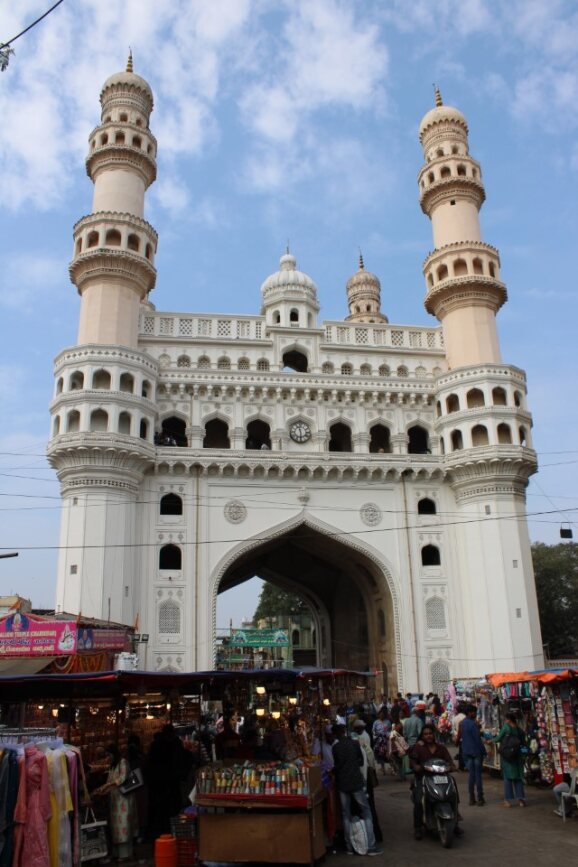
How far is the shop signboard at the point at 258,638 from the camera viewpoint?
3184 centimetres

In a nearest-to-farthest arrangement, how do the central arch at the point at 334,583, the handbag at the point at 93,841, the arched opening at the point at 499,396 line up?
the handbag at the point at 93,841, the central arch at the point at 334,583, the arched opening at the point at 499,396

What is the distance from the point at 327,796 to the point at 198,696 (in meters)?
3.85

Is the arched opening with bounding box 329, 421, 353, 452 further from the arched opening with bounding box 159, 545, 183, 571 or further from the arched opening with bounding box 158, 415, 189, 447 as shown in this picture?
the arched opening with bounding box 159, 545, 183, 571

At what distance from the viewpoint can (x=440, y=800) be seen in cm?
920

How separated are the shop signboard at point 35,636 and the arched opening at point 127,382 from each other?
30.0 ft

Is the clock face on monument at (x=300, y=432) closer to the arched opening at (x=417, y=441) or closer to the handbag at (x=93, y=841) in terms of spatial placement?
the arched opening at (x=417, y=441)

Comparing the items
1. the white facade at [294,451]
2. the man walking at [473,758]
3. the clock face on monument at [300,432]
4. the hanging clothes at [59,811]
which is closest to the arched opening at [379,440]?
the white facade at [294,451]

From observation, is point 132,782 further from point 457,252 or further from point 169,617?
point 457,252

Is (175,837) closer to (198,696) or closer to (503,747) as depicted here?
(198,696)

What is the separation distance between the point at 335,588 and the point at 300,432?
987cm

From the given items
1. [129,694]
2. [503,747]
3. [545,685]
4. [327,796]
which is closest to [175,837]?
[327,796]

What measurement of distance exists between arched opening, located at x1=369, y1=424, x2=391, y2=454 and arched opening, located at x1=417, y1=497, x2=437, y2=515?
2618mm

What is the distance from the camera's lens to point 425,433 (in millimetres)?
29953

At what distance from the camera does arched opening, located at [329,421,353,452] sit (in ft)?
96.3
